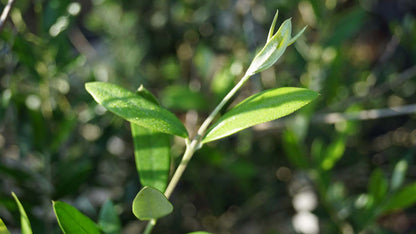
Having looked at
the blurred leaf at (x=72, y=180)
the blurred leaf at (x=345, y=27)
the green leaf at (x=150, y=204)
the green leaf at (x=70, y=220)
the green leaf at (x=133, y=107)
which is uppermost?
the blurred leaf at (x=345, y=27)

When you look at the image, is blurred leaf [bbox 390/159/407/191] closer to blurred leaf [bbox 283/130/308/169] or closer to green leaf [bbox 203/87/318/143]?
blurred leaf [bbox 283/130/308/169]

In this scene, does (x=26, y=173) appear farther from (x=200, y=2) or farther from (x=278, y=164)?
(x=200, y=2)

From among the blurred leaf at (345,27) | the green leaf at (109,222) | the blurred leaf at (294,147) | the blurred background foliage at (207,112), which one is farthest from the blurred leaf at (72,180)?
the blurred leaf at (345,27)

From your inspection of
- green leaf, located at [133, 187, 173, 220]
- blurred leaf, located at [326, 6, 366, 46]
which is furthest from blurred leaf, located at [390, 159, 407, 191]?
green leaf, located at [133, 187, 173, 220]

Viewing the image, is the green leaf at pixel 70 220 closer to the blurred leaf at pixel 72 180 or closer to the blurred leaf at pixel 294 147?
the blurred leaf at pixel 72 180

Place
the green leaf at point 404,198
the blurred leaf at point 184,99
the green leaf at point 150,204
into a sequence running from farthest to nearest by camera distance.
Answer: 1. the blurred leaf at point 184,99
2. the green leaf at point 404,198
3. the green leaf at point 150,204

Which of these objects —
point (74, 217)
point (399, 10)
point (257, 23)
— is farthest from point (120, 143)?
point (399, 10)
